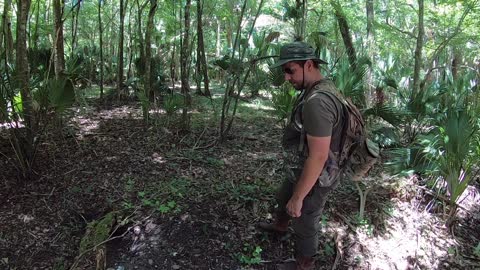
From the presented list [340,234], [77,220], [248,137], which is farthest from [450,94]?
[77,220]

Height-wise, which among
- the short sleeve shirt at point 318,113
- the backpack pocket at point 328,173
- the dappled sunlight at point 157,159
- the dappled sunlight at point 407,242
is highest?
the short sleeve shirt at point 318,113

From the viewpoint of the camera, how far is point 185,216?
3.79 meters

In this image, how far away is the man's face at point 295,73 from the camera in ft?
8.81

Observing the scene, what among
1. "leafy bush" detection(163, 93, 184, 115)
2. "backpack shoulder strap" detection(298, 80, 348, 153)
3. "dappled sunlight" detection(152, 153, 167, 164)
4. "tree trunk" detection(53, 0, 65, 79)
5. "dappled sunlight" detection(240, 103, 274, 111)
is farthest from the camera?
"dappled sunlight" detection(240, 103, 274, 111)

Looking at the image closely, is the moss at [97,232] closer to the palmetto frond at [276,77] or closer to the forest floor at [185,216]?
the forest floor at [185,216]

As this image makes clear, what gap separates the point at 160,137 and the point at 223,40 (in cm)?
2208

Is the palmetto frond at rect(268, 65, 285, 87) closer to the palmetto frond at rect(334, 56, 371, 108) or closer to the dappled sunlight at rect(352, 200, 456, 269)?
the palmetto frond at rect(334, 56, 371, 108)

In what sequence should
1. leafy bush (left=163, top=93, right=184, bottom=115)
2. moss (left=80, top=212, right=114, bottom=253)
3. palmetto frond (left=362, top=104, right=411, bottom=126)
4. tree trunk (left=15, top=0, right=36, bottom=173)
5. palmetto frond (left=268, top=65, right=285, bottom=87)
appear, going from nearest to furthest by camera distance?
moss (left=80, top=212, right=114, bottom=253) → tree trunk (left=15, top=0, right=36, bottom=173) → palmetto frond (left=362, top=104, right=411, bottom=126) → leafy bush (left=163, top=93, right=184, bottom=115) → palmetto frond (left=268, top=65, right=285, bottom=87)

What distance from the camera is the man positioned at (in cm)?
238

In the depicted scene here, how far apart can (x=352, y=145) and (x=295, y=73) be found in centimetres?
69

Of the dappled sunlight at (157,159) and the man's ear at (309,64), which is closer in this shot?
the man's ear at (309,64)

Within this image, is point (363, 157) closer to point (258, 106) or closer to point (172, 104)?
point (172, 104)

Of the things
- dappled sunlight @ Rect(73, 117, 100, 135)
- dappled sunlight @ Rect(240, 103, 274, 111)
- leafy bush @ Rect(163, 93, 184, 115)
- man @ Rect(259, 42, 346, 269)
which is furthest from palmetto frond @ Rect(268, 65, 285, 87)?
man @ Rect(259, 42, 346, 269)

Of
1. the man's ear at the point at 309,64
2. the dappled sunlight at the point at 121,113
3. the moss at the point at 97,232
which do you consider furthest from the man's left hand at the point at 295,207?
the dappled sunlight at the point at 121,113
